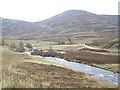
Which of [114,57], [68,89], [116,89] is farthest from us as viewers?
[114,57]

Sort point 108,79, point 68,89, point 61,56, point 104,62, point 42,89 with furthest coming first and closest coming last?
point 61,56, point 104,62, point 108,79, point 68,89, point 42,89

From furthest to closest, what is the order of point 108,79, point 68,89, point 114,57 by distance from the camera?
point 114,57 < point 108,79 < point 68,89

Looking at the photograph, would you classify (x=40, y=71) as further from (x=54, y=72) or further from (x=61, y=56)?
(x=61, y=56)

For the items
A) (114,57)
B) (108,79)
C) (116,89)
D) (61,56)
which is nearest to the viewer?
(116,89)

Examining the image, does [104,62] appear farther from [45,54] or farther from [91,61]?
[45,54]

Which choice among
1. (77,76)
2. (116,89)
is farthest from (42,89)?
(77,76)

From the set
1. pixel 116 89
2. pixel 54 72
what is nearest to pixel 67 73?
pixel 54 72

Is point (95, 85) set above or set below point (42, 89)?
below

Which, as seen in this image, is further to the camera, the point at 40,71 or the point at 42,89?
the point at 40,71

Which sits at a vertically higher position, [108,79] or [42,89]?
[42,89]

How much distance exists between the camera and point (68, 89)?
94.8ft

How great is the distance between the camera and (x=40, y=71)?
42406mm

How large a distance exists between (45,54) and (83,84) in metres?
45.6

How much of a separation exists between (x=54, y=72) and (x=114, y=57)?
1059 inches
